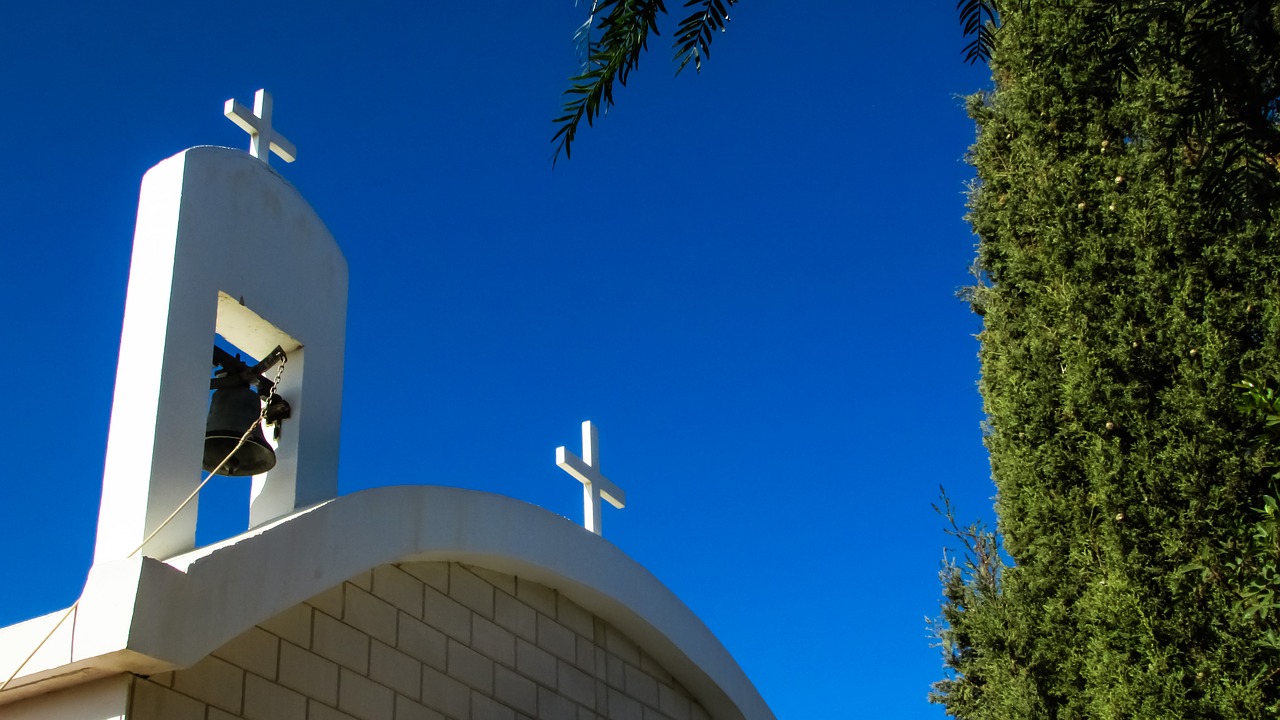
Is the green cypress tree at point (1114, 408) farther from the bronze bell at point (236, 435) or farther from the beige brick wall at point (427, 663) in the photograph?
the bronze bell at point (236, 435)

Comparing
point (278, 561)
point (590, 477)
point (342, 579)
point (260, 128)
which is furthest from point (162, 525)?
point (590, 477)

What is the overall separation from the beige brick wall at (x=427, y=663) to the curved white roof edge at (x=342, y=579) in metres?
0.09

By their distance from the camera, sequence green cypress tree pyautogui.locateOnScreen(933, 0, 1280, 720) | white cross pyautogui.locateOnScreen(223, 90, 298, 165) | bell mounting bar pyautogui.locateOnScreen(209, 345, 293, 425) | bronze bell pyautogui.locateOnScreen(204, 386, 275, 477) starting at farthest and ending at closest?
green cypress tree pyautogui.locateOnScreen(933, 0, 1280, 720) < white cross pyautogui.locateOnScreen(223, 90, 298, 165) < bell mounting bar pyautogui.locateOnScreen(209, 345, 293, 425) < bronze bell pyautogui.locateOnScreen(204, 386, 275, 477)

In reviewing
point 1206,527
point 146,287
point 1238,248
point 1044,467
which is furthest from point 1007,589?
point 146,287

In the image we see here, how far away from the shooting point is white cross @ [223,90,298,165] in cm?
575

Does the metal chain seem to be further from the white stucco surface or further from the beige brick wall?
the beige brick wall

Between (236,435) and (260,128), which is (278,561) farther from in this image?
(260,128)

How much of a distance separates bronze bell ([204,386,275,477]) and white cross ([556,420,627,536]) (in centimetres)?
186

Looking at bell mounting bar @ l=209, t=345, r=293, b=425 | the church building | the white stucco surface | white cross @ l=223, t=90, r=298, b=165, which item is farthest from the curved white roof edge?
white cross @ l=223, t=90, r=298, b=165

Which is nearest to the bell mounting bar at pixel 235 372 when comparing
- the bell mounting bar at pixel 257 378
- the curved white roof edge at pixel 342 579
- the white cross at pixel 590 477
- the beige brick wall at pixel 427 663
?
the bell mounting bar at pixel 257 378

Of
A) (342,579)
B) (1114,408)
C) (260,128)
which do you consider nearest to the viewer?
(342,579)

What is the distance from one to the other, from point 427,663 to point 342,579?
2.13 feet

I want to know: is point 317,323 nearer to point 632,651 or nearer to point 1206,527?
point 632,651

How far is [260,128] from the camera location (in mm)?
5793
